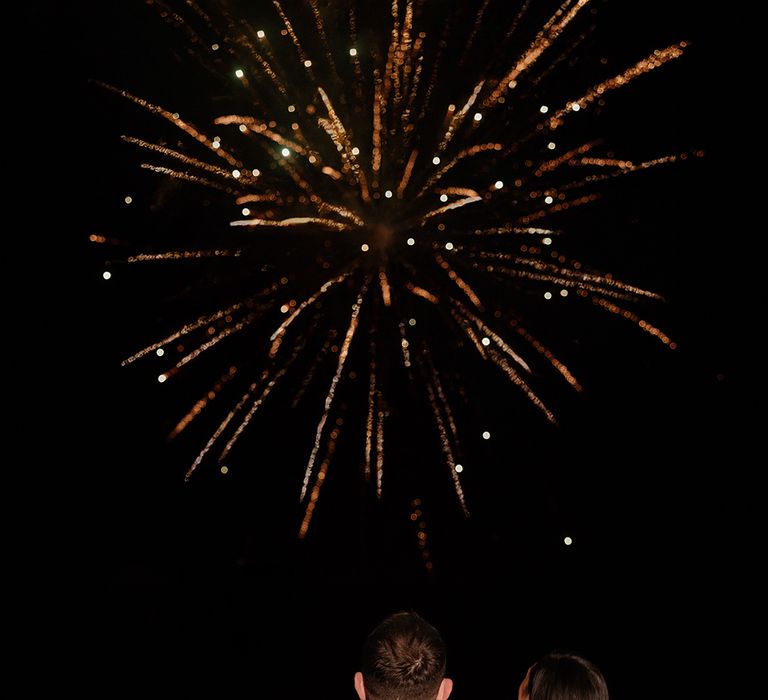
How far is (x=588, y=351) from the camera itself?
266cm

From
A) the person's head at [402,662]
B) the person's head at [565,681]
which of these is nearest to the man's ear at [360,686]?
the person's head at [402,662]

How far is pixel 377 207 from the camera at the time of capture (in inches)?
100

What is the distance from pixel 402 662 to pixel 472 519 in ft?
4.40

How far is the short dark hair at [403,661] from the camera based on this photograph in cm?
145

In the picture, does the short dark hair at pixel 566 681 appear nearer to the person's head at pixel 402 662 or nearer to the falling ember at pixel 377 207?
the person's head at pixel 402 662

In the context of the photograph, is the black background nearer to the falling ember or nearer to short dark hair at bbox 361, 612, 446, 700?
the falling ember

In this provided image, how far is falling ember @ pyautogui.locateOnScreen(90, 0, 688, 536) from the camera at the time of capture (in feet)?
8.18

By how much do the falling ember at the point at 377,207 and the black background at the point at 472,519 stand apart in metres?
0.09

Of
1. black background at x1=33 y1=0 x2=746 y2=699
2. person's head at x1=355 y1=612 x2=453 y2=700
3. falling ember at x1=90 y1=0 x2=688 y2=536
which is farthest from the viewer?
black background at x1=33 y1=0 x2=746 y2=699

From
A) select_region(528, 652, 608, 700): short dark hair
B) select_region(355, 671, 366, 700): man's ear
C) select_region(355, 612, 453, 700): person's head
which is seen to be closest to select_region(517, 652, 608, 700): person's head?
select_region(528, 652, 608, 700): short dark hair

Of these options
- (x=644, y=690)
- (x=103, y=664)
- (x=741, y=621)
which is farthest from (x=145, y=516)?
(x=741, y=621)

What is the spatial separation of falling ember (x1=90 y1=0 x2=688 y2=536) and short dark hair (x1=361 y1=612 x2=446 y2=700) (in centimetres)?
124

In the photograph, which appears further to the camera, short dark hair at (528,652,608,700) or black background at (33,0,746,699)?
black background at (33,0,746,699)

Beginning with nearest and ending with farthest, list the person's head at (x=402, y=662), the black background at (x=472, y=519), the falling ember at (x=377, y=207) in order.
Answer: the person's head at (x=402, y=662)
the falling ember at (x=377, y=207)
the black background at (x=472, y=519)
